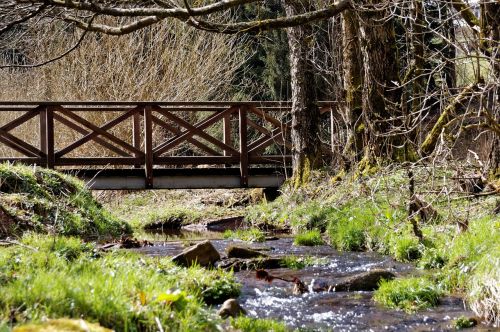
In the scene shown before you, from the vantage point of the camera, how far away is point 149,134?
550 inches

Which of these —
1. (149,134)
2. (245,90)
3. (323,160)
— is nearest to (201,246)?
(323,160)

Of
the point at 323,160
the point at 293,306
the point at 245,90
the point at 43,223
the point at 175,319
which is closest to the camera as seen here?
the point at 175,319

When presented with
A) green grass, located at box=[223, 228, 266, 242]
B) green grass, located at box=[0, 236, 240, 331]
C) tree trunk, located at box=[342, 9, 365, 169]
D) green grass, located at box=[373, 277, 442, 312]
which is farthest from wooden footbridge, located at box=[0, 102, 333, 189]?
green grass, located at box=[0, 236, 240, 331]

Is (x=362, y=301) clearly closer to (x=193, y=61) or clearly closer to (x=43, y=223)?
(x=43, y=223)

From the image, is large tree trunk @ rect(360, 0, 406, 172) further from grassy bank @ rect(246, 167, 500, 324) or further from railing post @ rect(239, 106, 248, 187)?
railing post @ rect(239, 106, 248, 187)

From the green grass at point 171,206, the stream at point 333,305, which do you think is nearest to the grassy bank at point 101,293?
the stream at point 333,305

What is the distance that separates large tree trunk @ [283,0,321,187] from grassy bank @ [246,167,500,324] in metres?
0.51

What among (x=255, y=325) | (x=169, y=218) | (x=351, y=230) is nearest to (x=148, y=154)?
(x=169, y=218)

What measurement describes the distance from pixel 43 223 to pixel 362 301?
4269mm

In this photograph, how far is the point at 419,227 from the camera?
7969 mm

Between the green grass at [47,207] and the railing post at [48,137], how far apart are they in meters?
2.83

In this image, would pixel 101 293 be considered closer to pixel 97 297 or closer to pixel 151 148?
pixel 97 297

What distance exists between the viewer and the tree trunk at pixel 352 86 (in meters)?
11.4

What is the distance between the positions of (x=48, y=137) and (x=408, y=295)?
30.5 feet
